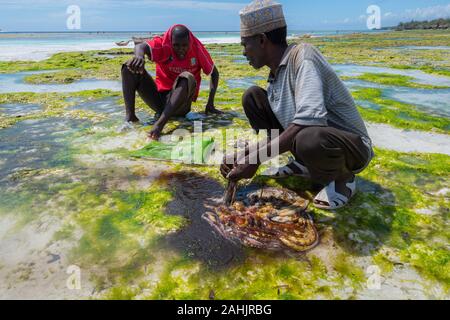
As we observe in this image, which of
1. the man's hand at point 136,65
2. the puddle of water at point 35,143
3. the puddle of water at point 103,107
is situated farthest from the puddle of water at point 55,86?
the man's hand at point 136,65

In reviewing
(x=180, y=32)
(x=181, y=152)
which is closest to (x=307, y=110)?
(x=181, y=152)

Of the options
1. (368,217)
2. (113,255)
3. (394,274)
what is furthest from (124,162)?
(394,274)

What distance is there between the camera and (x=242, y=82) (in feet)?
32.2

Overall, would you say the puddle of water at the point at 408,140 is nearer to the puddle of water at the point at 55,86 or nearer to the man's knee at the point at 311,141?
the man's knee at the point at 311,141

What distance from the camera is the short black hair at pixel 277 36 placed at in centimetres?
256

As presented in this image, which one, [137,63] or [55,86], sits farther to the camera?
[55,86]

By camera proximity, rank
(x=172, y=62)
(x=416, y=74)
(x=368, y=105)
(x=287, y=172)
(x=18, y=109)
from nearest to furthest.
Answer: (x=287, y=172)
(x=172, y=62)
(x=18, y=109)
(x=368, y=105)
(x=416, y=74)

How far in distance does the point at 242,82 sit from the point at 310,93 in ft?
25.5

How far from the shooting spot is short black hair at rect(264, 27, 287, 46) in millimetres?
2562

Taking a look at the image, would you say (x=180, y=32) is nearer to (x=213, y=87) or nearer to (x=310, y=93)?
(x=213, y=87)

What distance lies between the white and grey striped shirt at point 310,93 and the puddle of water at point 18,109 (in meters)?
5.19

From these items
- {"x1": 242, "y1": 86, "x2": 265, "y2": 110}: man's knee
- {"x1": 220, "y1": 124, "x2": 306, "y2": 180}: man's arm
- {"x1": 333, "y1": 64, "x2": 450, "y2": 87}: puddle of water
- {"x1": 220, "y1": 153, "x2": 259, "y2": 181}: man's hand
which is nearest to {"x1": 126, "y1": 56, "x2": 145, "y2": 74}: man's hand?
{"x1": 242, "y1": 86, "x2": 265, "y2": 110}: man's knee

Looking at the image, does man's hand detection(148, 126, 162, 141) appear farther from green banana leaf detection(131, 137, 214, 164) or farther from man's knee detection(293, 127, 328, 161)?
man's knee detection(293, 127, 328, 161)

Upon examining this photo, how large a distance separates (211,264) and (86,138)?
10.8ft
